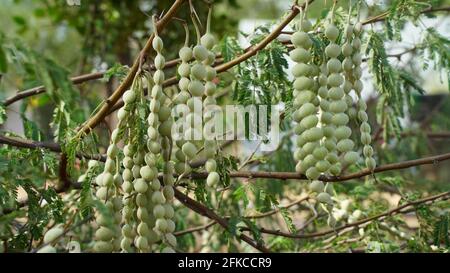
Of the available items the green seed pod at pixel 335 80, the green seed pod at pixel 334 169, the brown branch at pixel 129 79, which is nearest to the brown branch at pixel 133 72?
the brown branch at pixel 129 79

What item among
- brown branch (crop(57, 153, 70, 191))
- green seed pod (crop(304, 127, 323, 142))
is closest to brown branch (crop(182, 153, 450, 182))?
green seed pod (crop(304, 127, 323, 142))

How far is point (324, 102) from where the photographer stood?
85cm

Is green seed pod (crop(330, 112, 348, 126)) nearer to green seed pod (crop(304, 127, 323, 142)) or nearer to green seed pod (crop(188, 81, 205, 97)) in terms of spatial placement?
green seed pod (crop(304, 127, 323, 142))

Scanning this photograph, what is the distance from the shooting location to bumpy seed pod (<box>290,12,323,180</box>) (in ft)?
2.68

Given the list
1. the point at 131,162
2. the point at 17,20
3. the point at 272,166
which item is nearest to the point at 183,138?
the point at 131,162

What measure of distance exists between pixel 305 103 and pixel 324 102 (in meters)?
0.04

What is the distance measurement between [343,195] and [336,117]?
3.06 ft

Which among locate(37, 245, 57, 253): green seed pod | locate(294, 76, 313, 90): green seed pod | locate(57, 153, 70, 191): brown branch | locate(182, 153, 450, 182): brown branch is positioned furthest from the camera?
locate(57, 153, 70, 191): brown branch

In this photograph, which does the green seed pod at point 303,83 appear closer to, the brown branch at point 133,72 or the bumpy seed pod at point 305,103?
the bumpy seed pod at point 305,103

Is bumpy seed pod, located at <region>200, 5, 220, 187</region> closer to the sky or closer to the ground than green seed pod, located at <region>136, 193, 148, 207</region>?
closer to the sky

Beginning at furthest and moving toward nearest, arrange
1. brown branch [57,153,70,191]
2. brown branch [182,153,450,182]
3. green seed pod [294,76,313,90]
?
brown branch [57,153,70,191]
brown branch [182,153,450,182]
green seed pod [294,76,313,90]

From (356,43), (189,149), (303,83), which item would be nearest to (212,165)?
(189,149)

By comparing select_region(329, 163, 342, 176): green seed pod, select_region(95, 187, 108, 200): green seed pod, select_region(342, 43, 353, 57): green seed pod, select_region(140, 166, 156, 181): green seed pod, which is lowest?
select_region(95, 187, 108, 200): green seed pod
